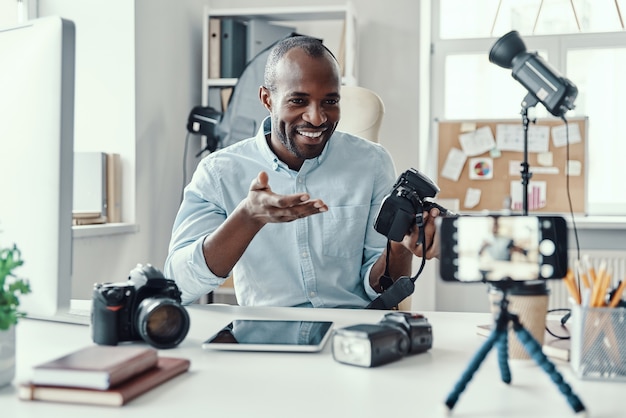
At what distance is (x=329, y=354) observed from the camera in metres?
0.85

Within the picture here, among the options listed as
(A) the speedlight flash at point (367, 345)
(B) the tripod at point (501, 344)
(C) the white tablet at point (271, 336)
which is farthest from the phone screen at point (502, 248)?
(C) the white tablet at point (271, 336)

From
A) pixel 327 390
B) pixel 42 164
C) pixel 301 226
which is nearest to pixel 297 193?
pixel 301 226

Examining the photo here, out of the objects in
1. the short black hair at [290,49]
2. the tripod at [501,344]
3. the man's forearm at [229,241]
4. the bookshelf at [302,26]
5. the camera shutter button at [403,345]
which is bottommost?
the camera shutter button at [403,345]

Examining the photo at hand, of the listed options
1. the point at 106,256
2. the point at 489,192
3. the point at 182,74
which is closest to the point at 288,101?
the point at 106,256

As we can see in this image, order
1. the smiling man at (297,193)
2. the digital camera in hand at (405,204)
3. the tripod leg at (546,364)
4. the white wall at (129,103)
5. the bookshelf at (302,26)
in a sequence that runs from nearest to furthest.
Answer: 1. the tripod leg at (546,364)
2. the digital camera in hand at (405,204)
3. the smiling man at (297,193)
4. the white wall at (129,103)
5. the bookshelf at (302,26)

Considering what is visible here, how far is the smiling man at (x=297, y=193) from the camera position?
1454 mm

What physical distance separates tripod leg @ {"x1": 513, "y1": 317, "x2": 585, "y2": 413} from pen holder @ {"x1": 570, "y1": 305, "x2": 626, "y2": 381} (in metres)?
0.09

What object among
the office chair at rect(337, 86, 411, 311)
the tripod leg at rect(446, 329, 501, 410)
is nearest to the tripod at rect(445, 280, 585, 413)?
the tripod leg at rect(446, 329, 501, 410)

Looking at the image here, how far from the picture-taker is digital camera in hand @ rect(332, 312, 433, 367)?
78cm

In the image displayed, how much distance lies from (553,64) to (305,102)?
202cm

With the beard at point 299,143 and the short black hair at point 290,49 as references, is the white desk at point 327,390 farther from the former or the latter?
the short black hair at point 290,49

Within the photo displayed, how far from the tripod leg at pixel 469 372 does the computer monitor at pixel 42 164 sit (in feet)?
1.86

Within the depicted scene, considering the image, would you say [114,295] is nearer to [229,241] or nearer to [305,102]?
[229,241]

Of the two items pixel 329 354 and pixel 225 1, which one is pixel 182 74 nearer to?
pixel 225 1
